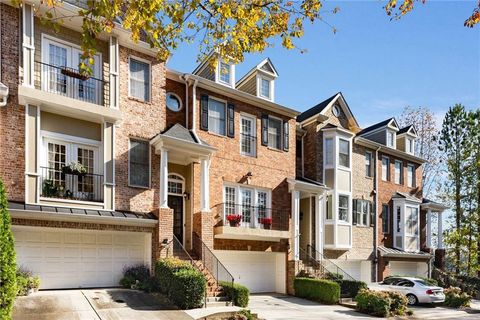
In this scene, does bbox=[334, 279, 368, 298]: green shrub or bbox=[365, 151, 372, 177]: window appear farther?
bbox=[365, 151, 372, 177]: window

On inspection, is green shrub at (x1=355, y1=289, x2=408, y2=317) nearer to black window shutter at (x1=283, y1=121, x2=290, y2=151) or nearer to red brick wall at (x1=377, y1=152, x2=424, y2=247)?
black window shutter at (x1=283, y1=121, x2=290, y2=151)

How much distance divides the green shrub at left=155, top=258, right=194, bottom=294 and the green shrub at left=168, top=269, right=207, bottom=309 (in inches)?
12.3

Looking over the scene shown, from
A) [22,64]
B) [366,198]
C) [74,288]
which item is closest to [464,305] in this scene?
[366,198]

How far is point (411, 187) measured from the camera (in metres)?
32.0

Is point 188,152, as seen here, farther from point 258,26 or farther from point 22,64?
point 258,26

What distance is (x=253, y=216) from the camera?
68.3ft

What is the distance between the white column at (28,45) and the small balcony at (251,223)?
30.2ft

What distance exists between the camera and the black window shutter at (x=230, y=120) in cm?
2073

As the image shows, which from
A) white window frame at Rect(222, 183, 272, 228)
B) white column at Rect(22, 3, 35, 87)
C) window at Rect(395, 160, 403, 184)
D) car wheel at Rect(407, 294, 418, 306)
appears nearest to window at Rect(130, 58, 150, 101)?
white column at Rect(22, 3, 35, 87)

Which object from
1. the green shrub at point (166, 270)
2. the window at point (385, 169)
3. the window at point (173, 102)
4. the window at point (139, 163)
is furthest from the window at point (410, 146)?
the green shrub at point (166, 270)

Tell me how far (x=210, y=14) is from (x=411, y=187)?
27.1 metres

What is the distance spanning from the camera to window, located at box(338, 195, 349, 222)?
25.4 m

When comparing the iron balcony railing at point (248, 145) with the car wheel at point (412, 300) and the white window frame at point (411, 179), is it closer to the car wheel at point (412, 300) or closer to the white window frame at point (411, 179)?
the car wheel at point (412, 300)

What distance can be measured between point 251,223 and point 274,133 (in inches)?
196
